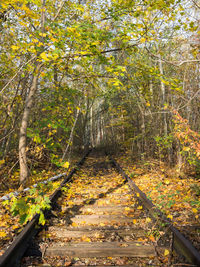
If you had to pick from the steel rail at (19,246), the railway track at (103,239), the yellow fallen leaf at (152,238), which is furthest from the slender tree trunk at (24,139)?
the yellow fallen leaf at (152,238)

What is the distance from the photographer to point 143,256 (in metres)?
2.90

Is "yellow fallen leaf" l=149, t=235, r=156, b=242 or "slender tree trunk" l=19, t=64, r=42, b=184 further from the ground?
"slender tree trunk" l=19, t=64, r=42, b=184

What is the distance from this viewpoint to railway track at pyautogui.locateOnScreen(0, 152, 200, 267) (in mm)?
2773

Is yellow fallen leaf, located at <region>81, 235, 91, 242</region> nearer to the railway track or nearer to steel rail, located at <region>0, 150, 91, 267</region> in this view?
the railway track

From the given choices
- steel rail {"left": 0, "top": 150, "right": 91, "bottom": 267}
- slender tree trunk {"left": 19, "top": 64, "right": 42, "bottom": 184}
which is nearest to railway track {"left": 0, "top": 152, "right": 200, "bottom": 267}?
steel rail {"left": 0, "top": 150, "right": 91, "bottom": 267}

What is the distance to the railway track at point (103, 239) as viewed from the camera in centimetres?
277

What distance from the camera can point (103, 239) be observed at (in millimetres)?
3434

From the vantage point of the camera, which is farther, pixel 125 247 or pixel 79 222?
pixel 79 222

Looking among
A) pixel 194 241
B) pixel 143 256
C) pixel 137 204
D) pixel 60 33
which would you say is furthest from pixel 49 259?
pixel 60 33

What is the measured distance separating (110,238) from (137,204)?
172 cm

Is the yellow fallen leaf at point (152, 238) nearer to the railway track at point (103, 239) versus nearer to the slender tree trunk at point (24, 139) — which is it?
the railway track at point (103, 239)

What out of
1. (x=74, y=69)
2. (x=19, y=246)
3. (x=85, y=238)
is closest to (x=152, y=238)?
(x=85, y=238)

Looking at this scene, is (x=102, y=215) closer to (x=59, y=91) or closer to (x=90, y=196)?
(x=90, y=196)

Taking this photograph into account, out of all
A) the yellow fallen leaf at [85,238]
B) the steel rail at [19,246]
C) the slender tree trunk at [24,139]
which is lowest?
the yellow fallen leaf at [85,238]
